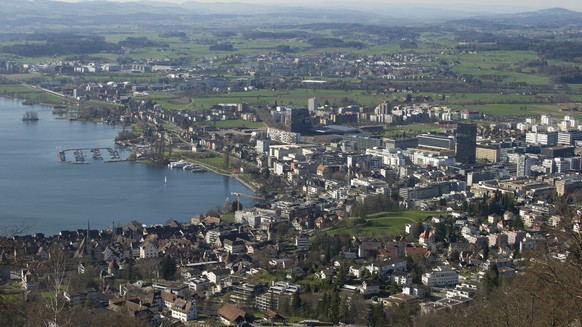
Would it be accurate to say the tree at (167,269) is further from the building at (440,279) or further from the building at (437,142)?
the building at (437,142)

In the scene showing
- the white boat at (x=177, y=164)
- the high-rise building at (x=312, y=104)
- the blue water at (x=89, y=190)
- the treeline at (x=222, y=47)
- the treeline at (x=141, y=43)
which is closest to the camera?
the blue water at (x=89, y=190)

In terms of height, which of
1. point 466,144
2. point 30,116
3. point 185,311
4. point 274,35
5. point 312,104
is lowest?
point 274,35

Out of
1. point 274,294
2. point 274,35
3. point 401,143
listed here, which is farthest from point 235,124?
point 274,35

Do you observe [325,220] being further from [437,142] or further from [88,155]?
[88,155]

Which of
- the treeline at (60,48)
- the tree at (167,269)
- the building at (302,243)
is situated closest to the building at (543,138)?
the building at (302,243)

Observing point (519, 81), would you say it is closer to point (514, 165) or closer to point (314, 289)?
point (514, 165)
